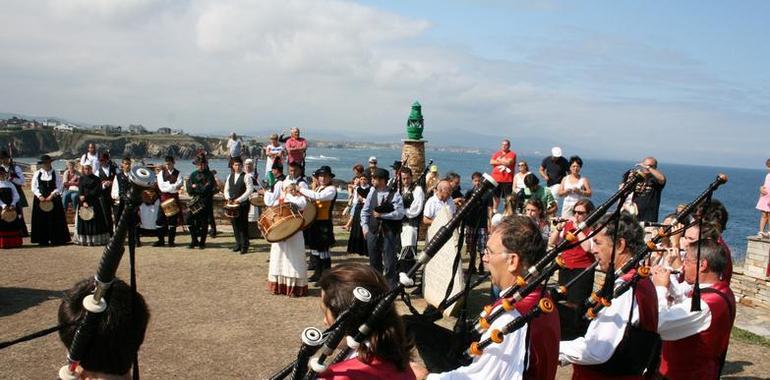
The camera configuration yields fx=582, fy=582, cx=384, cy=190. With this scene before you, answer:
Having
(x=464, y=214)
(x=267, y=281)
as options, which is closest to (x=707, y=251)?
(x=464, y=214)

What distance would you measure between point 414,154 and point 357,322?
14235 mm

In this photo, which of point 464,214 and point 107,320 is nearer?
point 107,320

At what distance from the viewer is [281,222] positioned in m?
8.31

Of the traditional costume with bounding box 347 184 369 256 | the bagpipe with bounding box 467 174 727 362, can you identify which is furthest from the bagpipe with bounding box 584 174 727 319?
the traditional costume with bounding box 347 184 369 256

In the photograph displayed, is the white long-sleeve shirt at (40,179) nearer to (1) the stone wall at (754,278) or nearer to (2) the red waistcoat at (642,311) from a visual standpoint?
(2) the red waistcoat at (642,311)

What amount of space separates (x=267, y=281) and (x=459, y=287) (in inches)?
133

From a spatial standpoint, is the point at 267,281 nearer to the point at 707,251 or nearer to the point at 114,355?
the point at 707,251

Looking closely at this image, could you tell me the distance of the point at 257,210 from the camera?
13727 mm

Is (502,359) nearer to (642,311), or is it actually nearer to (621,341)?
(621,341)

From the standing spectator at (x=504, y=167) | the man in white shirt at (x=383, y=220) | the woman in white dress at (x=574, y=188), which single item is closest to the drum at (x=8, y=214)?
the man in white shirt at (x=383, y=220)

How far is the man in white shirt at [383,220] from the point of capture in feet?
28.2

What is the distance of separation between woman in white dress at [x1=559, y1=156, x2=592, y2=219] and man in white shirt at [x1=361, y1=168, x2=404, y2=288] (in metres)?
3.42

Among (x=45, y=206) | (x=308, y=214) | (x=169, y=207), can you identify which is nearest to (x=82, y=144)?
(x=45, y=206)

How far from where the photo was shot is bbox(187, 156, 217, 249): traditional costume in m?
11.7
